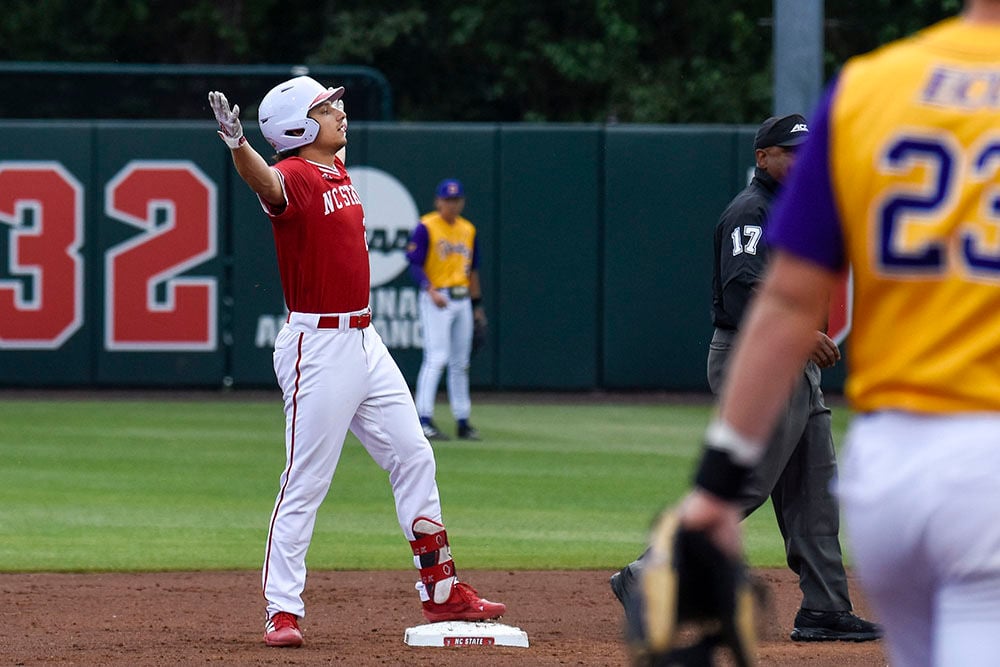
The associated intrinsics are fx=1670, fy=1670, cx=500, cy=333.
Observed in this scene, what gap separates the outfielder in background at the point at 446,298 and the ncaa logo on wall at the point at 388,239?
358cm

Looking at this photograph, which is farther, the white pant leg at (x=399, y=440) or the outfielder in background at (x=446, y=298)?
the outfielder in background at (x=446, y=298)

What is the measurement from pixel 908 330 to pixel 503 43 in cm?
2507

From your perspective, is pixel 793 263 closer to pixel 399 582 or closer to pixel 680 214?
pixel 399 582

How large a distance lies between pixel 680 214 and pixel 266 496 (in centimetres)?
836

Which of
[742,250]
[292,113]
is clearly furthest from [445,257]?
[742,250]

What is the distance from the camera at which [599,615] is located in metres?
7.04

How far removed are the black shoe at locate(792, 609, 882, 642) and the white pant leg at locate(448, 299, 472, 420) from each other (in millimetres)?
7746

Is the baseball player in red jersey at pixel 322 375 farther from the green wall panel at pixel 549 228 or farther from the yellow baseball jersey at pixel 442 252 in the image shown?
the green wall panel at pixel 549 228

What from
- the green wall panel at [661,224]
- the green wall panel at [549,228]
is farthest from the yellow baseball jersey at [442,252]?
the green wall panel at [661,224]

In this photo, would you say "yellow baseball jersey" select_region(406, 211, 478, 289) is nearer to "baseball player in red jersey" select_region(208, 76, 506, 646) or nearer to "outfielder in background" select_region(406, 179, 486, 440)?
"outfielder in background" select_region(406, 179, 486, 440)

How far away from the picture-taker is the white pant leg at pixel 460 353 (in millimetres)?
14070

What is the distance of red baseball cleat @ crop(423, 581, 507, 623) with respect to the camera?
253 inches

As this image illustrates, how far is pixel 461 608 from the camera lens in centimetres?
645

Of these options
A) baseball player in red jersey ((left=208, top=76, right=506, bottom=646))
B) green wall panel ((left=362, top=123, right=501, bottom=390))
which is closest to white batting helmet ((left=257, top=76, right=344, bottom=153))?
baseball player in red jersey ((left=208, top=76, right=506, bottom=646))
